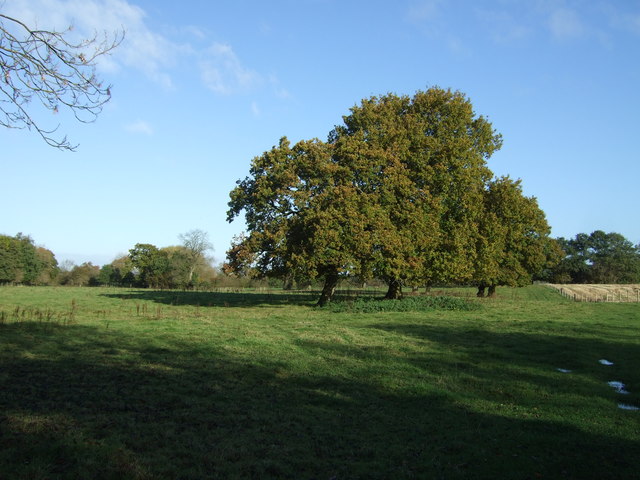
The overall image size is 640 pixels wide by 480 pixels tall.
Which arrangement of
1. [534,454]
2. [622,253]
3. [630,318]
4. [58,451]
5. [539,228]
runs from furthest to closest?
[622,253] → [539,228] → [630,318] → [534,454] → [58,451]

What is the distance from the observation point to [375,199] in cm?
3148

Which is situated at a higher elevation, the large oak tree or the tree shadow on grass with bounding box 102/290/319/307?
the large oak tree

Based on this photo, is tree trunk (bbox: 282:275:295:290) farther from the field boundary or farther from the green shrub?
the field boundary

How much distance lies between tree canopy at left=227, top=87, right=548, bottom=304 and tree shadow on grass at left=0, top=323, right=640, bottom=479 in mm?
18699

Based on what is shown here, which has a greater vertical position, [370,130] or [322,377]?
[370,130]

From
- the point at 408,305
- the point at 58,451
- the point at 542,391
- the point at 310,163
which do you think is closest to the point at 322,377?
the point at 542,391

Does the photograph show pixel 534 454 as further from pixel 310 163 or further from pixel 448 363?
pixel 310 163

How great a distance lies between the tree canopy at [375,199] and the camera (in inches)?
1209

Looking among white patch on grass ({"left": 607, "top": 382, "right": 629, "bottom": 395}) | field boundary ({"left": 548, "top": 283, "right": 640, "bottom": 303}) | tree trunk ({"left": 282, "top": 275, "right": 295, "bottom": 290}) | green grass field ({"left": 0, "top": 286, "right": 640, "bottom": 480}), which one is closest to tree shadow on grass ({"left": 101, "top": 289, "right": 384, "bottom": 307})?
tree trunk ({"left": 282, "top": 275, "right": 295, "bottom": 290})

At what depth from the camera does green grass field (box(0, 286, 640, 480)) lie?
20.9ft

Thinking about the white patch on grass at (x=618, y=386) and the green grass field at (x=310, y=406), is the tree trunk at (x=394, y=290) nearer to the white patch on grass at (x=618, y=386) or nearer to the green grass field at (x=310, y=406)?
the green grass field at (x=310, y=406)

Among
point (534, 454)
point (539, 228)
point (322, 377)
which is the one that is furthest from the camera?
point (539, 228)

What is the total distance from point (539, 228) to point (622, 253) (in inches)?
2983

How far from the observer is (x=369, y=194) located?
105 ft
